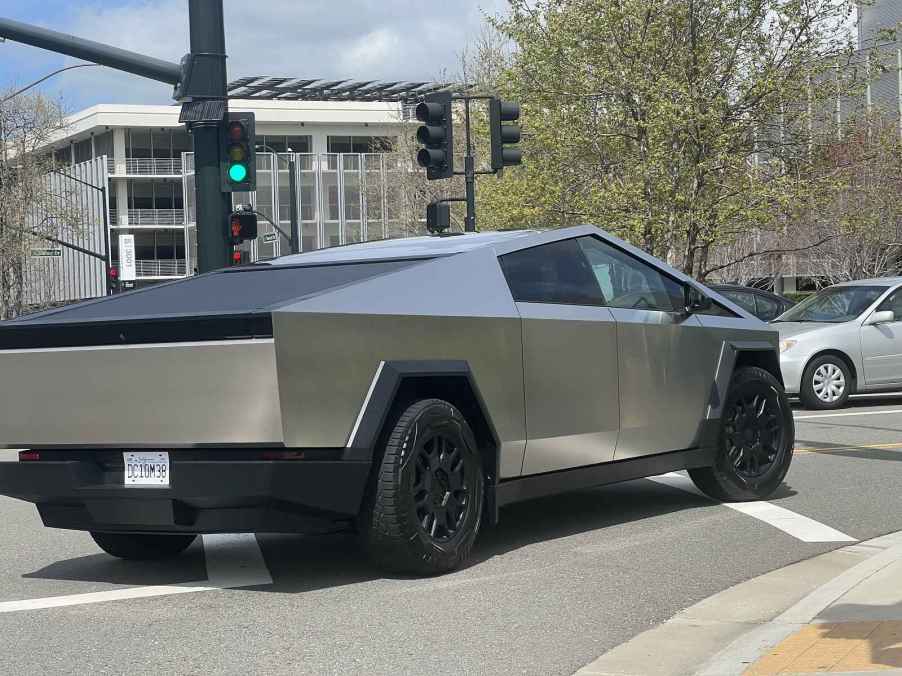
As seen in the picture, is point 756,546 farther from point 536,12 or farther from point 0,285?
point 0,285

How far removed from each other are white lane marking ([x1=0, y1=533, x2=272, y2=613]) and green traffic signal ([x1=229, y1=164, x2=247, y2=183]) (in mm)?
8806

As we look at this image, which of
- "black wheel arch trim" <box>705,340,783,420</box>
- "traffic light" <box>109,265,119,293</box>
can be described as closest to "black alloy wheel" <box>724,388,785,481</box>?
"black wheel arch trim" <box>705,340,783,420</box>

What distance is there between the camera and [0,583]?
22.4 ft

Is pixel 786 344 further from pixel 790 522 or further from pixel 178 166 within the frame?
pixel 178 166

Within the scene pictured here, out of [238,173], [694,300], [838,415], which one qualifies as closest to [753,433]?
[694,300]

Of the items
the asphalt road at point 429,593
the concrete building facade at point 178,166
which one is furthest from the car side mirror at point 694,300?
the concrete building facade at point 178,166

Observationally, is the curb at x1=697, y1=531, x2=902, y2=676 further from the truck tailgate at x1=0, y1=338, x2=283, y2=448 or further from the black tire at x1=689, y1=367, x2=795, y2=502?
the truck tailgate at x1=0, y1=338, x2=283, y2=448

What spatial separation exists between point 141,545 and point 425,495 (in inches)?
69.7

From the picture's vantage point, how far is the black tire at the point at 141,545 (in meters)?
7.29

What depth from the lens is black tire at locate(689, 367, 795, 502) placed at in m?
8.72

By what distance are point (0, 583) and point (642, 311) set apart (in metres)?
3.83

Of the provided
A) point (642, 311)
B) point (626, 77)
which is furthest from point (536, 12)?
point (642, 311)

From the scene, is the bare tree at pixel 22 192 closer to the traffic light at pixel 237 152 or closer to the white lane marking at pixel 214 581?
the traffic light at pixel 237 152

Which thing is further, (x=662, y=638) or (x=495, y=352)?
(x=495, y=352)
